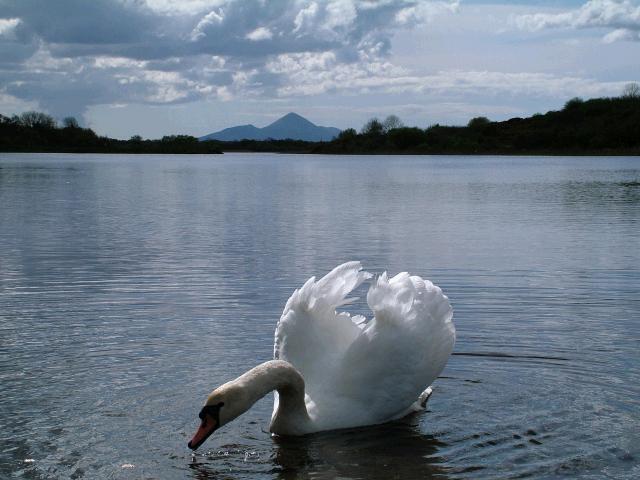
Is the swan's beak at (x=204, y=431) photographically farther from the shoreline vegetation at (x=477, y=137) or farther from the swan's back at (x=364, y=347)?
the shoreline vegetation at (x=477, y=137)

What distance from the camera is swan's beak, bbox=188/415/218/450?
7.55m

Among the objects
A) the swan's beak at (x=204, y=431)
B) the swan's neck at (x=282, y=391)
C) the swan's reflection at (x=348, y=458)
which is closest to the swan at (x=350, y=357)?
the swan's neck at (x=282, y=391)

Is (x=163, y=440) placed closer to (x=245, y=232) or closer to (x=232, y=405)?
(x=232, y=405)

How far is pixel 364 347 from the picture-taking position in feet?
28.5

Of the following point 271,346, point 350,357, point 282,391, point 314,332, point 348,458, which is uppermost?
point 314,332

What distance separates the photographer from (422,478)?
7680 mm

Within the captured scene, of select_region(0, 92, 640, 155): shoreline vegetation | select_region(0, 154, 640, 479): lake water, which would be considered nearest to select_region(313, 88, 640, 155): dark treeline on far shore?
select_region(0, 92, 640, 155): shoreline vegetation

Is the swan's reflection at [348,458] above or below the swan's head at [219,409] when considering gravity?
below

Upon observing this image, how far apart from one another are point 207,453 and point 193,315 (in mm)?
5250

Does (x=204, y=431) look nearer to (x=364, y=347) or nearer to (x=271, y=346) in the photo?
(x=364, y=347)

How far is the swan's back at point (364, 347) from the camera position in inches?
341

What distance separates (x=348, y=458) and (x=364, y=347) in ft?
3.49

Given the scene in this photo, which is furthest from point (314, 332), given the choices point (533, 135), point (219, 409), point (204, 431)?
point (533, 135)

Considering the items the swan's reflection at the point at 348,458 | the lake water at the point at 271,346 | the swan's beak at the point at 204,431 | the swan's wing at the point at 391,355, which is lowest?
the swan's reflection at the point at 348,458
